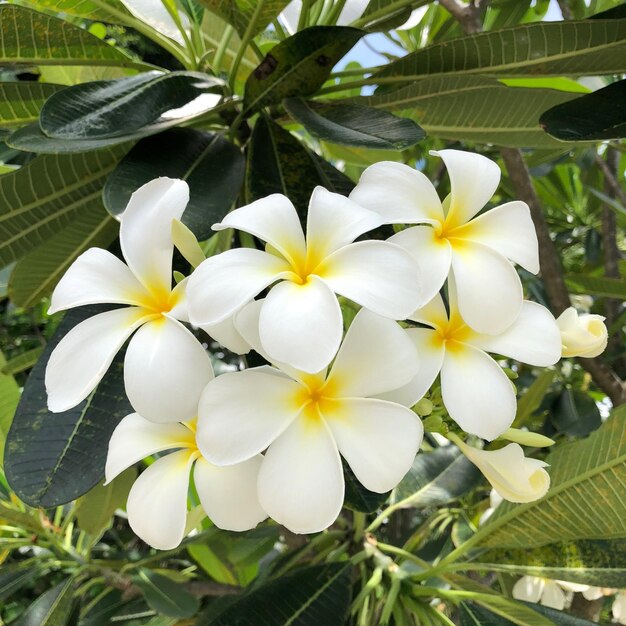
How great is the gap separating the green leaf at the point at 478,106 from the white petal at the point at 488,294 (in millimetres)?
351

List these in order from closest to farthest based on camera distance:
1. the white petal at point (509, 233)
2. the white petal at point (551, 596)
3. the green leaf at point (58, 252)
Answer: the white petal at point (509, 233), the green leaf at point (58, 252), the white petal at point (551, 596)

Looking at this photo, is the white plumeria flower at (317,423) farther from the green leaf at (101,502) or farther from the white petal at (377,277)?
the green leaf at (101,502)

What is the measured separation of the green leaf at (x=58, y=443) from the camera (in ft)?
1.56

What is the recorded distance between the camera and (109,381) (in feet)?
1.81

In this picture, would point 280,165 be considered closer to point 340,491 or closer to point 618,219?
point 340,491

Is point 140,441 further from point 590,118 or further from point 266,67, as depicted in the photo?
point 590,118

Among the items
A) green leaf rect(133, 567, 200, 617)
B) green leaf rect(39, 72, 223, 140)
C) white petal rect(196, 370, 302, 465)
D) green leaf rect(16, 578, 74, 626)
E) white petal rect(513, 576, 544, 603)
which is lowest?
white petal rect(513, 576, 544, 603)

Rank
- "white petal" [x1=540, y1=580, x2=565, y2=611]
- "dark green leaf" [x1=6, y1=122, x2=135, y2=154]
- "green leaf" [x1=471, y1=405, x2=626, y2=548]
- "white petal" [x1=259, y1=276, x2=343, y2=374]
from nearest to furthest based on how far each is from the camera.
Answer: "white petal" [x1=259, y1=276, x2=343, y2=374] < "dark green leaf" [x1=6, y1=122, x2=135, y2=154] < "green leaf" [x1=471, y1=405, x2=626, y2=548] < "white petal" [x1=540, y1=580, x2=565, y2=611]

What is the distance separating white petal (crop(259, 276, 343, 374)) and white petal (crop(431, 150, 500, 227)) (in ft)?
0.47

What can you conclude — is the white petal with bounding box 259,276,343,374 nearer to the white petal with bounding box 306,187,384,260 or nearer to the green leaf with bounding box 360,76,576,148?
the white petal with bounding box 306,187,384,260

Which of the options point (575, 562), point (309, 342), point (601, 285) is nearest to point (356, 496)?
point (309, 342)

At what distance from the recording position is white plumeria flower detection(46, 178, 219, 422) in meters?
0.36

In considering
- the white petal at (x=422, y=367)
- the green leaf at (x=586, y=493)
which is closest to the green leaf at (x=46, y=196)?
the white petal at (x=422, y=367)

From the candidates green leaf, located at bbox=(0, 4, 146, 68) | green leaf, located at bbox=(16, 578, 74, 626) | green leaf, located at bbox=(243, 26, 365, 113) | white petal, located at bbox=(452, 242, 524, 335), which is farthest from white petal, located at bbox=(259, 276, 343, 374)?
green leaf, located at bbox=(16, 578, 74, 626)
